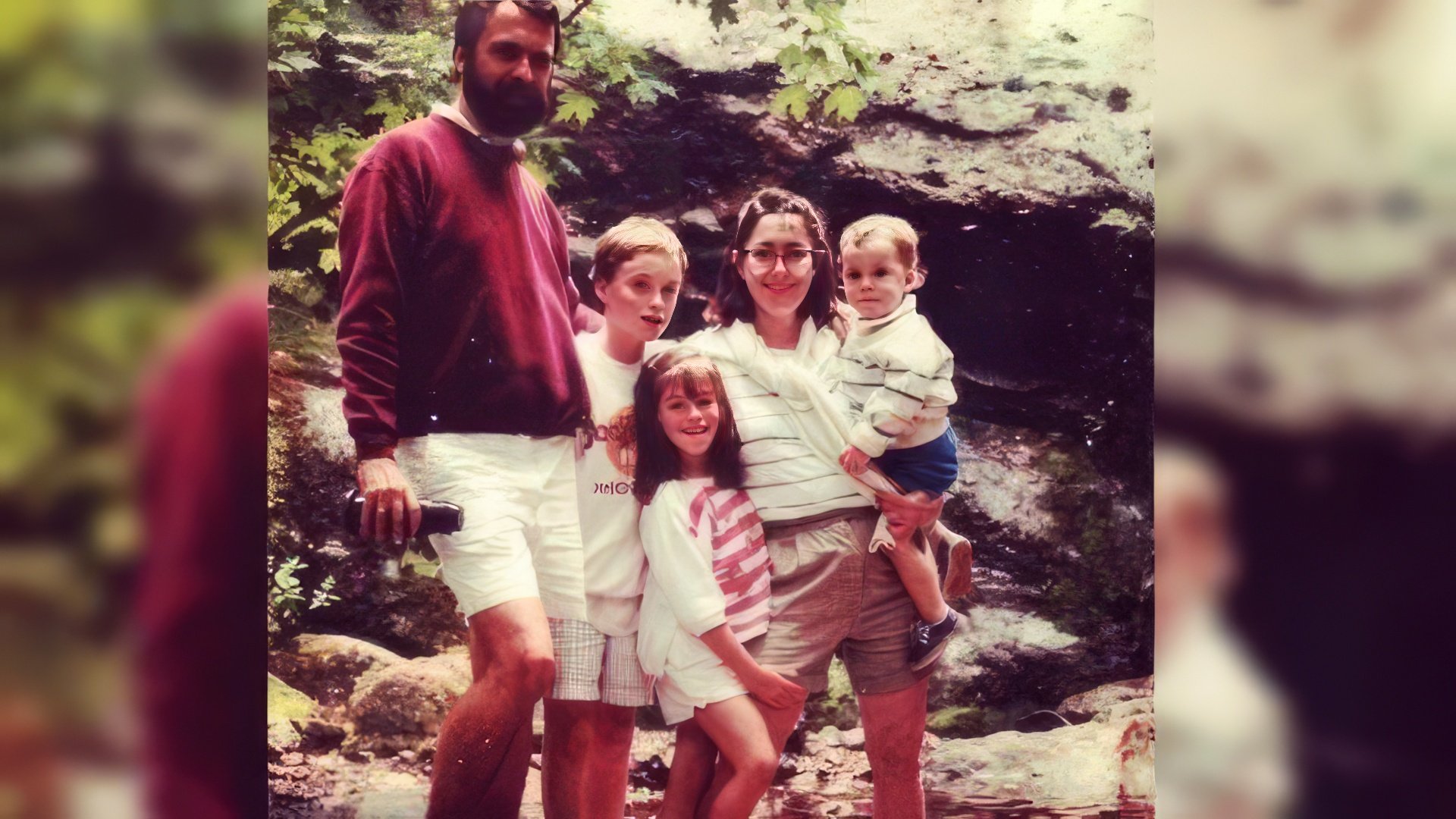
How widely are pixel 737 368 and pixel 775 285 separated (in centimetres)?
28

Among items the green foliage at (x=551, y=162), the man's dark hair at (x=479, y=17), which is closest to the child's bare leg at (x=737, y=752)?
the green foliage at (x=551, y=162)

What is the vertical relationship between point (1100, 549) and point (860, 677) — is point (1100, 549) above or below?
above

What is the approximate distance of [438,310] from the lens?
315cm

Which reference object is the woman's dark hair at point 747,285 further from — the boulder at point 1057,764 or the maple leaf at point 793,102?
the boulder at point 1057,764

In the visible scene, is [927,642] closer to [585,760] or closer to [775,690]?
[775,690]

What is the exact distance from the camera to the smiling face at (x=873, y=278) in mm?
3270

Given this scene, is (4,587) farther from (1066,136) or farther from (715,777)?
(1066,136)

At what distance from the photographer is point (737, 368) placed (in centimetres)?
323

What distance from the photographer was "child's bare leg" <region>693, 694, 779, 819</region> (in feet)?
10.4

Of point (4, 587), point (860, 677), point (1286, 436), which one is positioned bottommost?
point (860, 677)

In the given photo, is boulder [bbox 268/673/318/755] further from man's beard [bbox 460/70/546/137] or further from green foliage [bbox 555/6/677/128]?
green foliage [bbox 555/6/677/128]

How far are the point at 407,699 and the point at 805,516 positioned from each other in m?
1.34

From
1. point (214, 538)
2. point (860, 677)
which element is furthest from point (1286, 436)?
point (214, 538)

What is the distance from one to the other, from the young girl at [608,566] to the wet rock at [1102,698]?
1368 mm
